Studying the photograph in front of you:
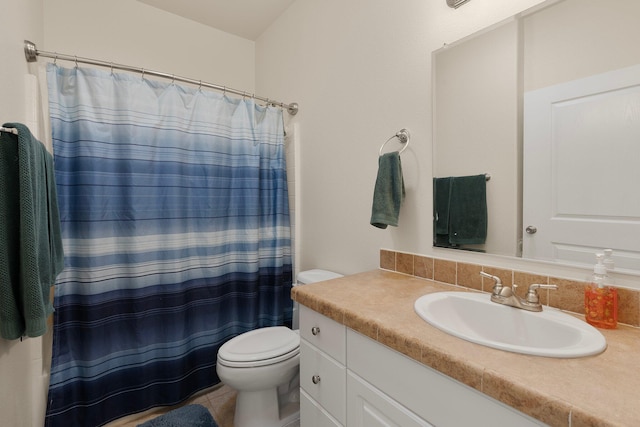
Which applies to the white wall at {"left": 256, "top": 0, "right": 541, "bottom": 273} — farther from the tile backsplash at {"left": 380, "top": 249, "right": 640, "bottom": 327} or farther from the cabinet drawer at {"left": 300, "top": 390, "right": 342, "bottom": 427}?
the cabinet drawer at {"left": 300, "top": 390, "right": 342, "bottom": 427}

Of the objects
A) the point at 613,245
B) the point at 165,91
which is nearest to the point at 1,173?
the point at 165,91

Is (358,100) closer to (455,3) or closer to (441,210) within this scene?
(455,3)

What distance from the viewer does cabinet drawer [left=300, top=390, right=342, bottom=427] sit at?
1.01m

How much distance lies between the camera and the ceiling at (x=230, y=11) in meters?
2.06

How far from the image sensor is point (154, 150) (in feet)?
5.34

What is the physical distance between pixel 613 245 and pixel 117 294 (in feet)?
6.78

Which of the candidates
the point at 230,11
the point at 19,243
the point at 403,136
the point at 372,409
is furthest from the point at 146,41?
the point at 372,409

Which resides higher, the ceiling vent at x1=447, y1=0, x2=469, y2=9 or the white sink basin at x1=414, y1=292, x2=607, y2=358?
the ceiling vent at x1=447, y1=0, x2=469, y2=9

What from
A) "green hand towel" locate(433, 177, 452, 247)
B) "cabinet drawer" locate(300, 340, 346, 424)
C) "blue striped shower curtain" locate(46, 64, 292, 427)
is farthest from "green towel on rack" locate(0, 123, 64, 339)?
"green hand towel" locate(433, 177, 452, 247)

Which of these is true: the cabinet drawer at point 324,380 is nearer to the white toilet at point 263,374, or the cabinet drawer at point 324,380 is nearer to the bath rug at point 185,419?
the white toilet at point 263,374

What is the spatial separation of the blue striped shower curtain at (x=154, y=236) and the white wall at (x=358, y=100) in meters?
0.32

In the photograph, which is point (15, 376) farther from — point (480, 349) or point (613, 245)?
point (613, 245)

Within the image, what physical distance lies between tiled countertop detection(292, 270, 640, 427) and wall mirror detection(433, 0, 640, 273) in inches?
11.9

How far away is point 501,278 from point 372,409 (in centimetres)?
63
